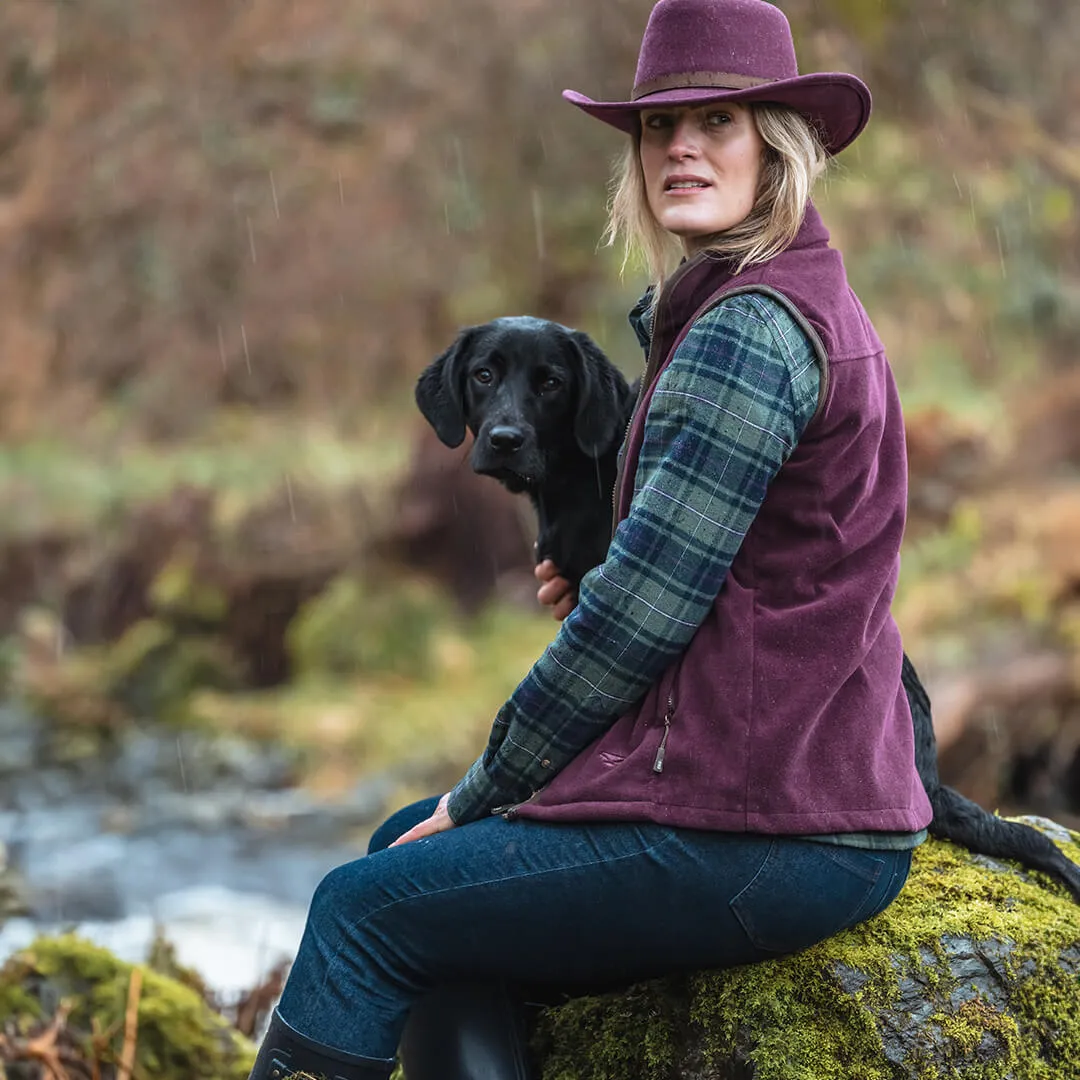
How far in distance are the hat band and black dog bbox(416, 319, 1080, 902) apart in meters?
0.86

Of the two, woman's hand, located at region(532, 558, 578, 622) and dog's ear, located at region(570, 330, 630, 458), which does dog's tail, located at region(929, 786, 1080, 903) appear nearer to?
woman's hand, located at region(532, 558, 578, 622)

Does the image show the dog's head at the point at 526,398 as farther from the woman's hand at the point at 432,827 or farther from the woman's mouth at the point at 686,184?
the woman's hand at the point at 432,827

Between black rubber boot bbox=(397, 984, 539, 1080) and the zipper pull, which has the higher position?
the zipper pull

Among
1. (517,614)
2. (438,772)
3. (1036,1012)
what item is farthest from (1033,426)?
(1036,1012)

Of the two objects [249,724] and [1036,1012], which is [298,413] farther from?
[1036,1012]

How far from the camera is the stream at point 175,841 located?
20.5 feet

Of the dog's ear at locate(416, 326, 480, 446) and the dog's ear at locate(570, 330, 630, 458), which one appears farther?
the dog's ear at locate(416, 326, 480, 446)

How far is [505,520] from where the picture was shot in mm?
10492

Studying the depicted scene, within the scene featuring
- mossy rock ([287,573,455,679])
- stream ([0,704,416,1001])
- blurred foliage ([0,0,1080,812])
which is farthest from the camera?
mossy rock ([287,573,455,679])

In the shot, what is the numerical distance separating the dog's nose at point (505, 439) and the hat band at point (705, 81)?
893 millimetres

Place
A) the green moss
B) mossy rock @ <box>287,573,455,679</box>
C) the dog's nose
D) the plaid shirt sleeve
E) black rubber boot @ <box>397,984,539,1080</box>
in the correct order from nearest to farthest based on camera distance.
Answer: the plaid shirt sleeve
black rubber boot @ <box>397,984,539,1080</box>
the dog's nose
mossy rock @ <box>287,573,455,679</box>
the green moss

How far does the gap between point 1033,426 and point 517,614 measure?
3929mm

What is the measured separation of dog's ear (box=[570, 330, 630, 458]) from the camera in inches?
112

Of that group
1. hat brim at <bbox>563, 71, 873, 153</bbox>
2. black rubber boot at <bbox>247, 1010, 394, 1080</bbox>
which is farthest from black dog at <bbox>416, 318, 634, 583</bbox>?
black rubber boot at <bbox>247, 1010, 394, 1080</bbox>
